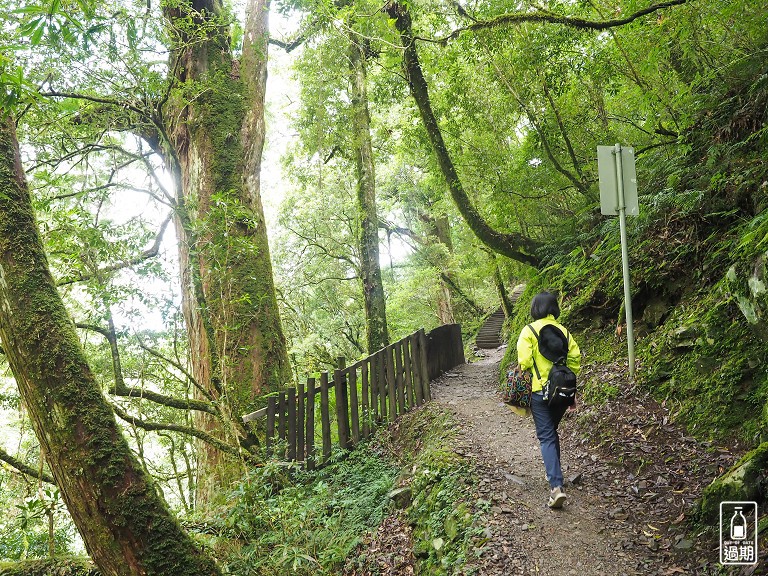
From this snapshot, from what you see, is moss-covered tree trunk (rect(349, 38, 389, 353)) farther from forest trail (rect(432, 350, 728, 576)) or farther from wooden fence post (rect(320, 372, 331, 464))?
forest trail (rect(432, 350, 728, 576))

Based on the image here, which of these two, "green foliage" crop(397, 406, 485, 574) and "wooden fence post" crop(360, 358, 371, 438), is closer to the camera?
"green foliage" crop(397, 406, 485, 574)

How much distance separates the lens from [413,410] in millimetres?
8320

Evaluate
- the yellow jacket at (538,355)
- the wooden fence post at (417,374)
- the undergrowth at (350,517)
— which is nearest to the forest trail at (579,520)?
the undergrowth at (350,517)

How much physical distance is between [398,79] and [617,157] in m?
8.22

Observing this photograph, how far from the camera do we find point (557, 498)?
440 cm

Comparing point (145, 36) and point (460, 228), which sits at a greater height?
point (145, 36)

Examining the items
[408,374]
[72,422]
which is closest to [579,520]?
[72,422]

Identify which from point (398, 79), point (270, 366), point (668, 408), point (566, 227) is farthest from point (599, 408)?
point (398, 79)

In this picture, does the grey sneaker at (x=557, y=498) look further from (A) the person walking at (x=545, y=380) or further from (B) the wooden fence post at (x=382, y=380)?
(B) the wooden fence post at (x=382, y=380)

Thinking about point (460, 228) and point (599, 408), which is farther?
point (460, 228)

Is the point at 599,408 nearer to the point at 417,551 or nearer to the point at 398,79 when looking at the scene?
the point at 417,551

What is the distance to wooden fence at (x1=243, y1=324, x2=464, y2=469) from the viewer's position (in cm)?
730

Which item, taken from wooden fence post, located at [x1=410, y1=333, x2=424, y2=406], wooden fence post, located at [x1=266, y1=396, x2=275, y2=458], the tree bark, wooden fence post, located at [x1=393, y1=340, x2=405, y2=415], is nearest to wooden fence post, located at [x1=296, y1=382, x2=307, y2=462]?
wooden fence post, located at [x1=266, y1=396, x2=275, y2=458]

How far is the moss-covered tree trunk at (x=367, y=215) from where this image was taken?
11695 millimetres
